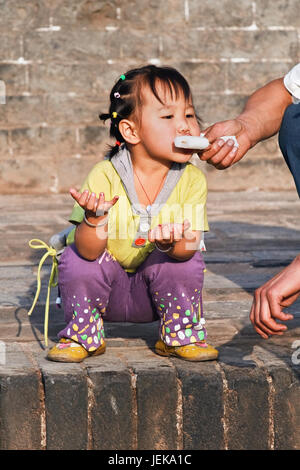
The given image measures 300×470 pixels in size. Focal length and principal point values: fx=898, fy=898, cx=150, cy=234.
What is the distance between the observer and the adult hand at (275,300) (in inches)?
102

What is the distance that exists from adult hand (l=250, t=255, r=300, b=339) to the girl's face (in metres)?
0.64

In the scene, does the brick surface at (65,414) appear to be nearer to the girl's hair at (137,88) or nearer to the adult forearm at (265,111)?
the girl's hair at (137,88)

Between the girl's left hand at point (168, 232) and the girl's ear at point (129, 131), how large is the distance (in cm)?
50

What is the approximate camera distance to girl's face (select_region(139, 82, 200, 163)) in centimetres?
311

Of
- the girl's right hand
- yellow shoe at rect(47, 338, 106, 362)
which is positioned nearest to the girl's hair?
the girl's right hand

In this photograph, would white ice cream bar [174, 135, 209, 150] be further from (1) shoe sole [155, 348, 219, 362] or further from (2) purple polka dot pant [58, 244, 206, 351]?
(1) shoe sole [155, 348, 219, 362]

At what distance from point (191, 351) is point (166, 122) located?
2.61ft

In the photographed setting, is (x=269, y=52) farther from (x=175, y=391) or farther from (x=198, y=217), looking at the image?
(x=175, y=391)

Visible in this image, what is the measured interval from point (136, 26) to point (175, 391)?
4903 millimetres

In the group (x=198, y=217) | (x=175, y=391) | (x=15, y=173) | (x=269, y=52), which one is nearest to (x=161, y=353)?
(x=175, y=391)

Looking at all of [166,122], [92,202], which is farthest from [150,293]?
[166,122]

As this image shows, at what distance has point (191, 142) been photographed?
3033mm

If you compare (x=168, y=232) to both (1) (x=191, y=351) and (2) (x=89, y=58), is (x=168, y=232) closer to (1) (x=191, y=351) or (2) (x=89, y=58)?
(1) (x=191, y=351)

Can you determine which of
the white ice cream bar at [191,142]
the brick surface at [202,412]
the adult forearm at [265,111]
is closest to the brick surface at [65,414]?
the brick surface at [202,412]
